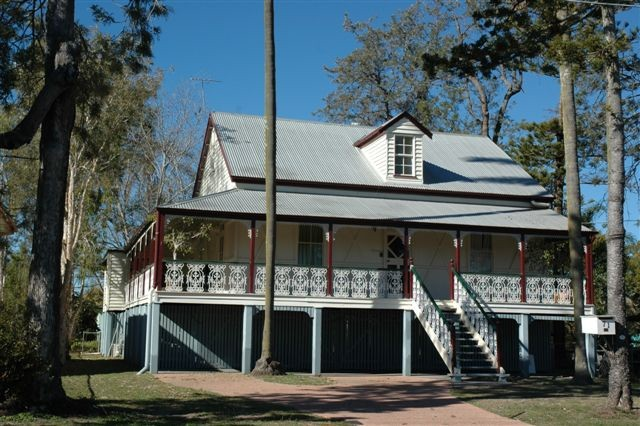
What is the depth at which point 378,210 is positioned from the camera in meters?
25.5

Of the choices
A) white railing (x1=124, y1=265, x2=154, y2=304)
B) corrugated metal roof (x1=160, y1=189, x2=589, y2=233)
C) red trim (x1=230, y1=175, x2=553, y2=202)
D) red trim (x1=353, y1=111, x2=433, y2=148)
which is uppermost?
red trim (x1=353, y1=111, x2=433, y2=148)

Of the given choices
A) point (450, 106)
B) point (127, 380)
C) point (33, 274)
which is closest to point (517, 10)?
point (33, 274)

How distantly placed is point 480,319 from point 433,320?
53.2 inches

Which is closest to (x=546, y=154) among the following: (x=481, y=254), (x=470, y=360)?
(x=481, y=254)

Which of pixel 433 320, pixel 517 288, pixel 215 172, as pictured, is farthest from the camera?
pixel 215 172

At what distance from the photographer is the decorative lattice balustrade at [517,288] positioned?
25.0m

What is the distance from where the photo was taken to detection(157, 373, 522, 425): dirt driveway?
48.4 feet

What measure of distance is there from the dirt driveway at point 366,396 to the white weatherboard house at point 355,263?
135 centimetres

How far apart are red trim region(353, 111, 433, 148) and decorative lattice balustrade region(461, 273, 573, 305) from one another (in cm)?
570

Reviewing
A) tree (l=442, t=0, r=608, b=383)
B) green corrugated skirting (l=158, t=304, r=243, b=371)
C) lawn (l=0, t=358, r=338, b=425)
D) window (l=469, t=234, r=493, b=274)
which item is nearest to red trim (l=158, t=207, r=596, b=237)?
window (l=469, t=234, r=493, b=274)

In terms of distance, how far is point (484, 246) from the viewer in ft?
92.6

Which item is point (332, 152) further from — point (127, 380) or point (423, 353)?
point (127, 380)

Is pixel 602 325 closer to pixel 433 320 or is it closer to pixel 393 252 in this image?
pixel 433 320

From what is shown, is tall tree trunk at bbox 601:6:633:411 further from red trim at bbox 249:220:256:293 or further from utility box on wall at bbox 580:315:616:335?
red trim at bbox 249:220:256:293
